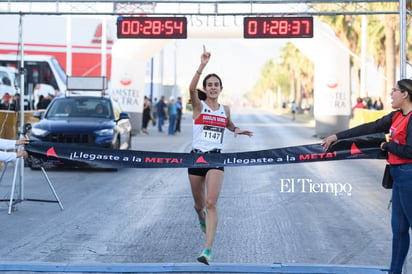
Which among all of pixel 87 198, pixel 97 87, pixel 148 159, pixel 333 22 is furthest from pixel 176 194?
pixel 333 22

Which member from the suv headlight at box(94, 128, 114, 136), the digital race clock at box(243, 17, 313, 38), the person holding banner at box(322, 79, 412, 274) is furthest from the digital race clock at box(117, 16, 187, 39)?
the person holding banner at box(322, 79, 412, 274)

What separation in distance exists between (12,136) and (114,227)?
8679 mm

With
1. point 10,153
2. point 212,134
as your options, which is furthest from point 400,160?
point 10,153

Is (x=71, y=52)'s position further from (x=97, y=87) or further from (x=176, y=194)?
(x=176, y=194)

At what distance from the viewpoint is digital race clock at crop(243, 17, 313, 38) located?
784 inches

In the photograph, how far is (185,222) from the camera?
9617 millimetres

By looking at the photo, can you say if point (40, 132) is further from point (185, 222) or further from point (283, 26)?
point (283, 26)

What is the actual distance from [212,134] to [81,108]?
11.2 m

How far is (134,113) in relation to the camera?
102ft

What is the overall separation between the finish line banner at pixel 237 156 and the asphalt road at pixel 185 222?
0.97m

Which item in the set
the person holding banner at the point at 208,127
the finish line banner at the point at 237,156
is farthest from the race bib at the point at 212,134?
the finish line banner at the point at 237,156

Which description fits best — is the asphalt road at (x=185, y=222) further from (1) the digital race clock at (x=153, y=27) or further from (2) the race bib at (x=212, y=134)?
(1) the digital race clock at (x=153, y=27)

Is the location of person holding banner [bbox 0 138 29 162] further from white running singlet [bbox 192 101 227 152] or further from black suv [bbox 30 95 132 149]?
black suv [bbox 30 95 132 149]

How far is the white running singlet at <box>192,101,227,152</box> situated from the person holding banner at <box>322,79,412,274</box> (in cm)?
157
